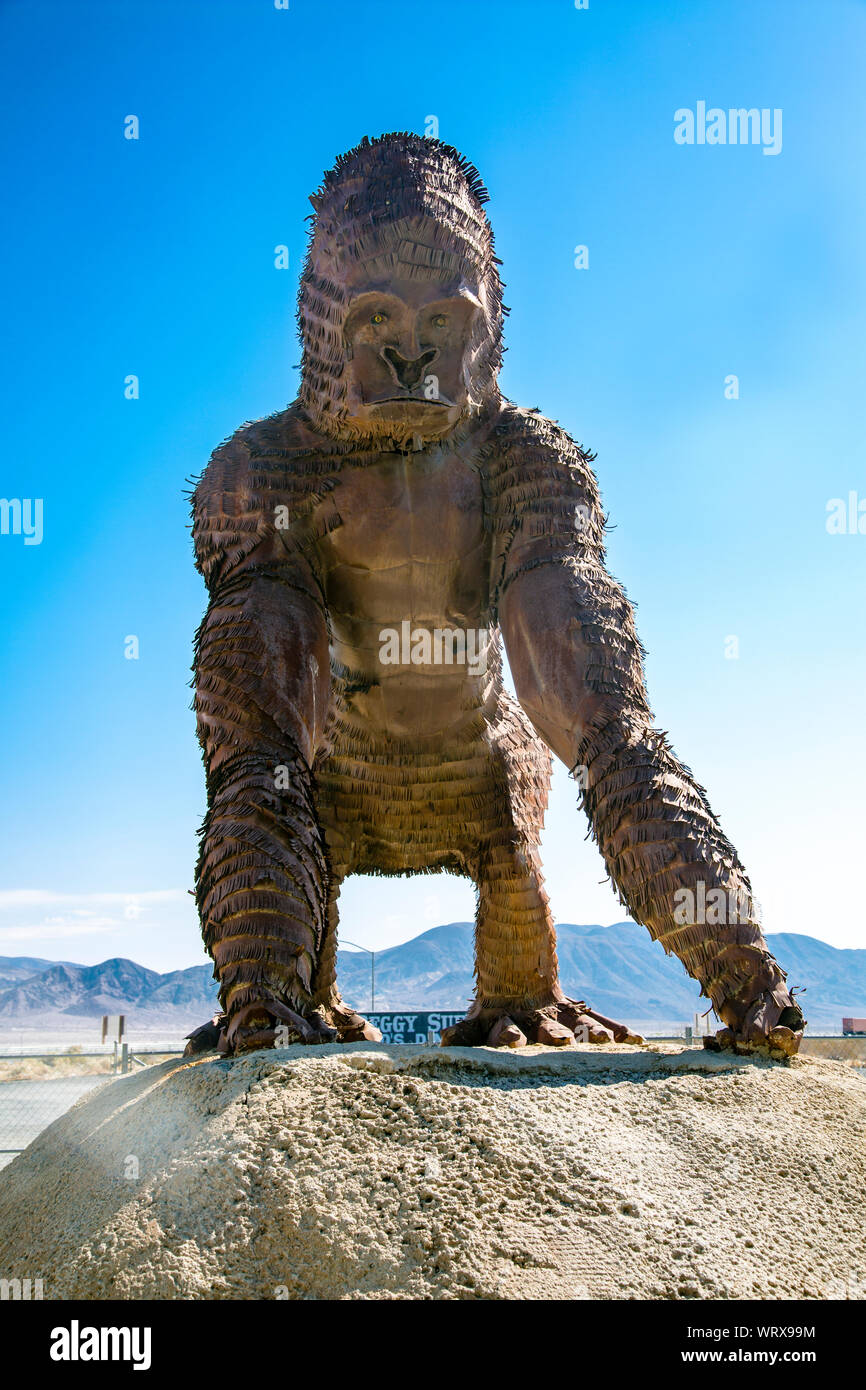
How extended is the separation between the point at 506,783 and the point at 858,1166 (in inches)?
83.4

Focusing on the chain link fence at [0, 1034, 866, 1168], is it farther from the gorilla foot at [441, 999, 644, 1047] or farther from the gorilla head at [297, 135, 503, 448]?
the gorilla head at [297, 135, 503, 448]

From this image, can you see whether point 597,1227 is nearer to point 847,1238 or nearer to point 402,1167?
point 402,1167

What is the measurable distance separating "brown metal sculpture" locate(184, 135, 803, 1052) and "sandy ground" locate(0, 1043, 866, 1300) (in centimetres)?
37

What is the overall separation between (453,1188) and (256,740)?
1532 mm

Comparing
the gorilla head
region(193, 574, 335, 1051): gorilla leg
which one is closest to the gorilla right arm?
region(193, 574, 335, 1051): gorilla leg

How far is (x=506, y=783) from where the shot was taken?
4074 millimetres

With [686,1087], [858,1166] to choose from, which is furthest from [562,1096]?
[858,1166]

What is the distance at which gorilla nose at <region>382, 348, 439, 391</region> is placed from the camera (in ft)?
10.2

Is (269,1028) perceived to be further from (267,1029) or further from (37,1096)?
(37,1096)

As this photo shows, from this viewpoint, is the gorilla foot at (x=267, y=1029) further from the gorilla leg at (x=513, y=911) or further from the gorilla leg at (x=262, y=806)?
the gorilla leg at (x=513, y=911)

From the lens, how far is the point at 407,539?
138 inches

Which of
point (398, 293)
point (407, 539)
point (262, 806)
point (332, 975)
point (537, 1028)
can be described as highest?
point (398, 293)

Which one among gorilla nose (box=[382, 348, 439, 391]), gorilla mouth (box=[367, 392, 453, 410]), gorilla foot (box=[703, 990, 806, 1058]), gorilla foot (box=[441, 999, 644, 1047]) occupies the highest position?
gorilla nose (box=[382, 348, 439, 391])

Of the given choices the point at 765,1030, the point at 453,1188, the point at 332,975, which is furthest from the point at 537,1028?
the point at 453,1188
